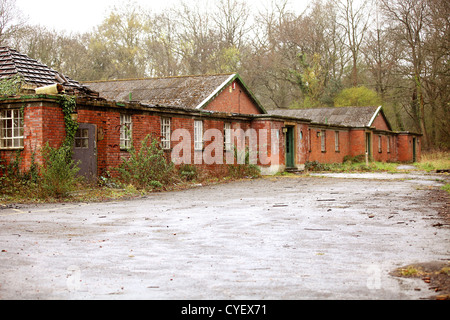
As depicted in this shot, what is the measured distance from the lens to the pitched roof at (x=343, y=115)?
45359 millimetres

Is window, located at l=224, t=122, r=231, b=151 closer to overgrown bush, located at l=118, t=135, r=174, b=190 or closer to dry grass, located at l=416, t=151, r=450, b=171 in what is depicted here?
overgrown bush, located at l=118, t=135, r=174, b=190

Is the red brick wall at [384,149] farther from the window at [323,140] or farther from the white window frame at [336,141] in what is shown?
the window at [323,140]

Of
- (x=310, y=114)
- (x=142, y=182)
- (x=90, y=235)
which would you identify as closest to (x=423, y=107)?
(x=310, y=114)

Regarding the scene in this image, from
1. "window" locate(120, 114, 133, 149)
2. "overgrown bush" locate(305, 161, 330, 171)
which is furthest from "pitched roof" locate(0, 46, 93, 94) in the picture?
"overgrown bush" locate(305, 161, 330, 171)

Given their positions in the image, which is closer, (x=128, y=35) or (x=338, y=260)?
(x=338, y=260)

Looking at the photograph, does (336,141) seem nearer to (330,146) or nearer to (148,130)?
(330,146)

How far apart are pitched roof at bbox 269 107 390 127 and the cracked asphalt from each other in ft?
109

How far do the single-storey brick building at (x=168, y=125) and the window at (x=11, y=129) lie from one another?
0.11ft

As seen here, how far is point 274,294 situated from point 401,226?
5.13 metres

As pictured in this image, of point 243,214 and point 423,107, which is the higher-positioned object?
point 423,107

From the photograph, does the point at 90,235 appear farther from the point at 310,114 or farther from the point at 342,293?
the point at 310,114

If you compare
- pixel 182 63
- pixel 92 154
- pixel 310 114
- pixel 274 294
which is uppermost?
pixel 182 63

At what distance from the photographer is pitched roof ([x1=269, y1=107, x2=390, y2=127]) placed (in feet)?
149

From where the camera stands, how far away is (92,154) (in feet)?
58.8
